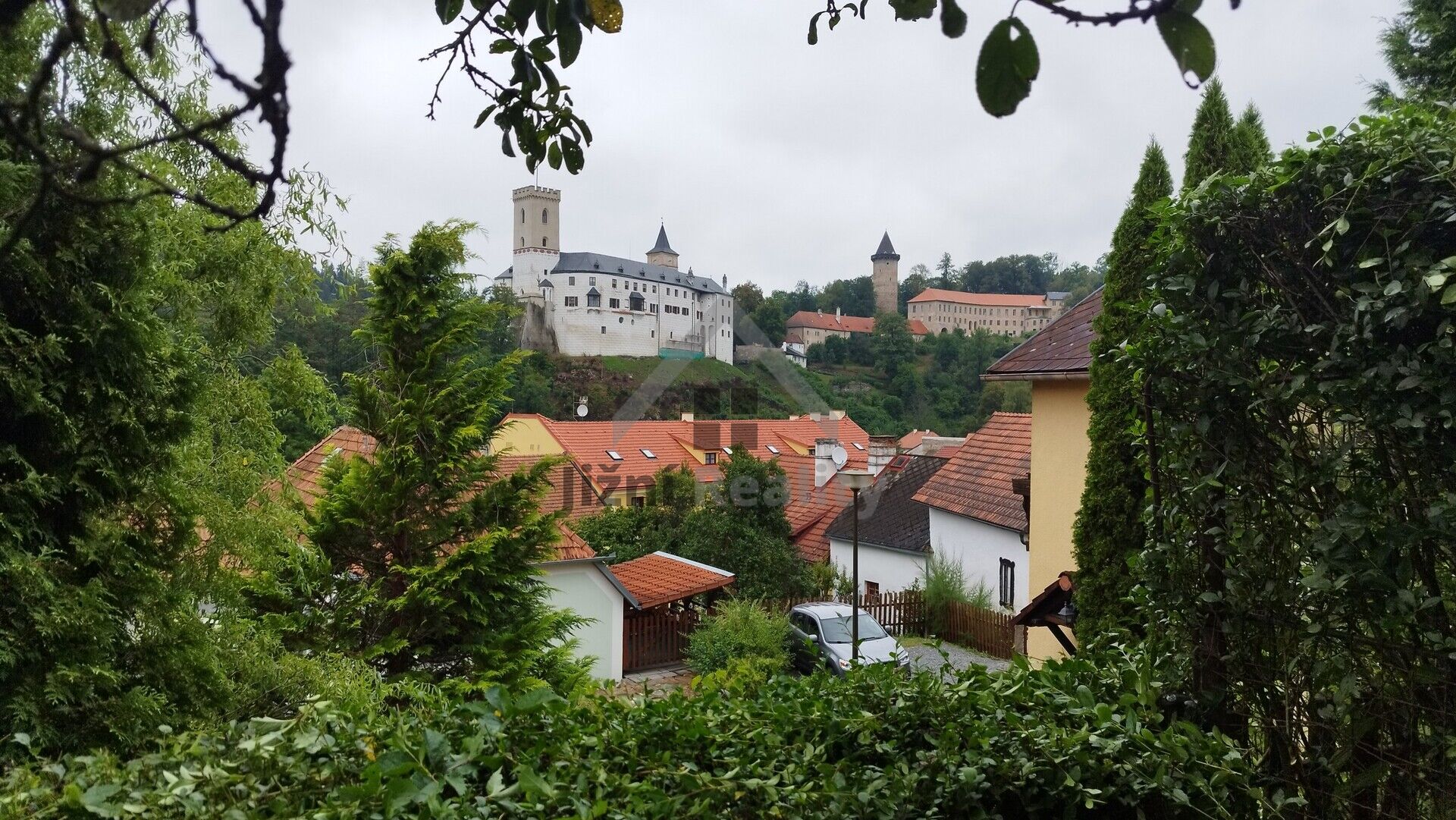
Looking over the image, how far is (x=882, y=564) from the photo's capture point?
59.5ft

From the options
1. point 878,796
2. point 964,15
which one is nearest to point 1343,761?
point 878,796

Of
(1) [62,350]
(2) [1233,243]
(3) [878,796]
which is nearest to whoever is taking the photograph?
(3) [878,796]

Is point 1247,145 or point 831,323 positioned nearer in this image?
point 1247,145

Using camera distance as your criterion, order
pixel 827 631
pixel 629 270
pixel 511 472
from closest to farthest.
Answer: pixel 511 472 → pixel 827 631 → pixel 629 270

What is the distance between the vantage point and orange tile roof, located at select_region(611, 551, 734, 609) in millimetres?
13734

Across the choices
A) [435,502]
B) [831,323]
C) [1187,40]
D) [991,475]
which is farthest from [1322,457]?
[831,323]

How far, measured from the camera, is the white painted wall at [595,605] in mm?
11953

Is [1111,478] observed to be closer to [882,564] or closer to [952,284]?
[882,564]

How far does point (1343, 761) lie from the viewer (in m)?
1.94

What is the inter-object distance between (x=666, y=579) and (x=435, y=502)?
23.8ft

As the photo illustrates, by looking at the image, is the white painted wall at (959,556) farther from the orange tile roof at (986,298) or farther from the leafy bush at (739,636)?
the orange tile roof at (986,298)

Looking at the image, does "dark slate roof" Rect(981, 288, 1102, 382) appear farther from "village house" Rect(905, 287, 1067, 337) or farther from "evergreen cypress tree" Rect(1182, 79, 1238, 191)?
"village house" Rect(905, 287, 1067, 337)

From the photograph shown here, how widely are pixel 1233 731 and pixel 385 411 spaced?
6477 mm

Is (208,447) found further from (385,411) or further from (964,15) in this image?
(964,15)
